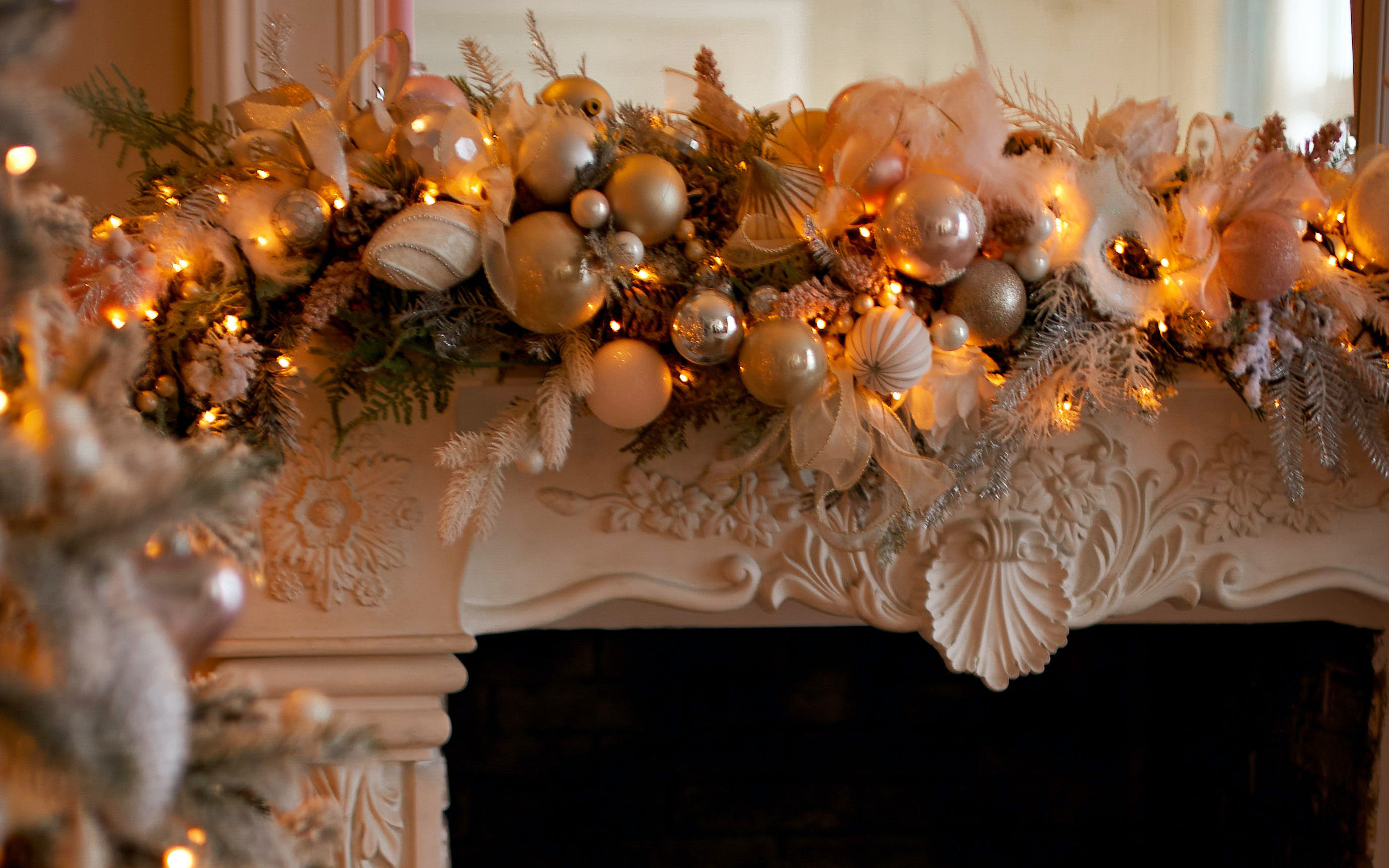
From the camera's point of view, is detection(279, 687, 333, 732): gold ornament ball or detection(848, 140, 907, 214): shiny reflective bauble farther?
detection(848, 140, 907, 214): shiny reflective bauble

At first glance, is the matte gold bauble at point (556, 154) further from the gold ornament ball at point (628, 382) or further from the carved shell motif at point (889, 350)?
the carved shell motif at point (889, 350)

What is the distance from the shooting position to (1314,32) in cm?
138

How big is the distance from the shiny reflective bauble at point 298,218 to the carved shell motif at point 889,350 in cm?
50

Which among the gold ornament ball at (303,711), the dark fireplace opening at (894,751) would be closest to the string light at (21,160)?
the gold ornament ball at (303,711)

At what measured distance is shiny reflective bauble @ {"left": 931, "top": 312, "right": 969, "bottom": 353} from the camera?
0.88m

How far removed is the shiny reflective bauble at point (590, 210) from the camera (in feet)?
2.73

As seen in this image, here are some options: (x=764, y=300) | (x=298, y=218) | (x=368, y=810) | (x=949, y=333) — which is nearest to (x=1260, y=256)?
(x=949, y=333)

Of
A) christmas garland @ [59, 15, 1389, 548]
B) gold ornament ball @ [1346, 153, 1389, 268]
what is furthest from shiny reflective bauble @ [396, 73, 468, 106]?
gold ornament ball @ [1346, 153, 1389, 268]

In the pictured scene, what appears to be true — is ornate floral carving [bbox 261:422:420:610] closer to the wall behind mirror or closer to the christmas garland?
the christmas garland

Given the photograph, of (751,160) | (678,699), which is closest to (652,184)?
(751,160)

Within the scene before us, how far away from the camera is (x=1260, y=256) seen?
0.91 m

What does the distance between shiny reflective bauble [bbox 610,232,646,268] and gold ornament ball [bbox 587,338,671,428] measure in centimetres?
8

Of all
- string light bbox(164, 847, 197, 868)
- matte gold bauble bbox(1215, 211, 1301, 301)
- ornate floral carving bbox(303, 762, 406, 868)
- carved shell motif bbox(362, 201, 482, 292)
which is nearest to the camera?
string light bbox(164, 847, 197, 868)

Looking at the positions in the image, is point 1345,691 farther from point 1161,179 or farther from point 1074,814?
point 1161,179
